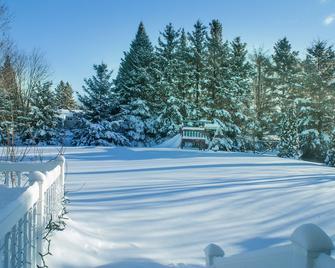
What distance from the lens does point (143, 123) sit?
22.8 metres

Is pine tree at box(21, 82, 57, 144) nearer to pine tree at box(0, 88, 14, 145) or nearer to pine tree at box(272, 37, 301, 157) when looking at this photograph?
pine tree at box(0, 88, 14, 145)

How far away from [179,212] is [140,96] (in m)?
19.1

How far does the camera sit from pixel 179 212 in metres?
5.28

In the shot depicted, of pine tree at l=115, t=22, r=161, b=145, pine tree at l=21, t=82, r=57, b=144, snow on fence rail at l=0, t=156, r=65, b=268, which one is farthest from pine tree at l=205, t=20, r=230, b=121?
snow on fence rail at l=0, t=156, r=65, b=268

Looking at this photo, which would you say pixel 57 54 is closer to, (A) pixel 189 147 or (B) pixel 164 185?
(A) pixel 189 147

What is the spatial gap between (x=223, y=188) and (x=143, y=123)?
16.5 meters

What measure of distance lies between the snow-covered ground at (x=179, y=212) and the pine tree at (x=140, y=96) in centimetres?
1377

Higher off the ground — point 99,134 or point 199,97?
point 199,97

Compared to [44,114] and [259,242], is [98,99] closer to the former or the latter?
[44,114]

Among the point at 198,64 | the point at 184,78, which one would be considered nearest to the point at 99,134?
the point at 184,78

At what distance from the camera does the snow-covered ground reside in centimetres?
383

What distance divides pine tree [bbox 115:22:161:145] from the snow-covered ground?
13.8 metres

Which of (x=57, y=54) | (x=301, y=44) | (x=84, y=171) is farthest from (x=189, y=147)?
(x=301, y=44)

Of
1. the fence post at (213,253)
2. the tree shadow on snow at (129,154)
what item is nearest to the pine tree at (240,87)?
the tree shadow on snow at (129,154)
